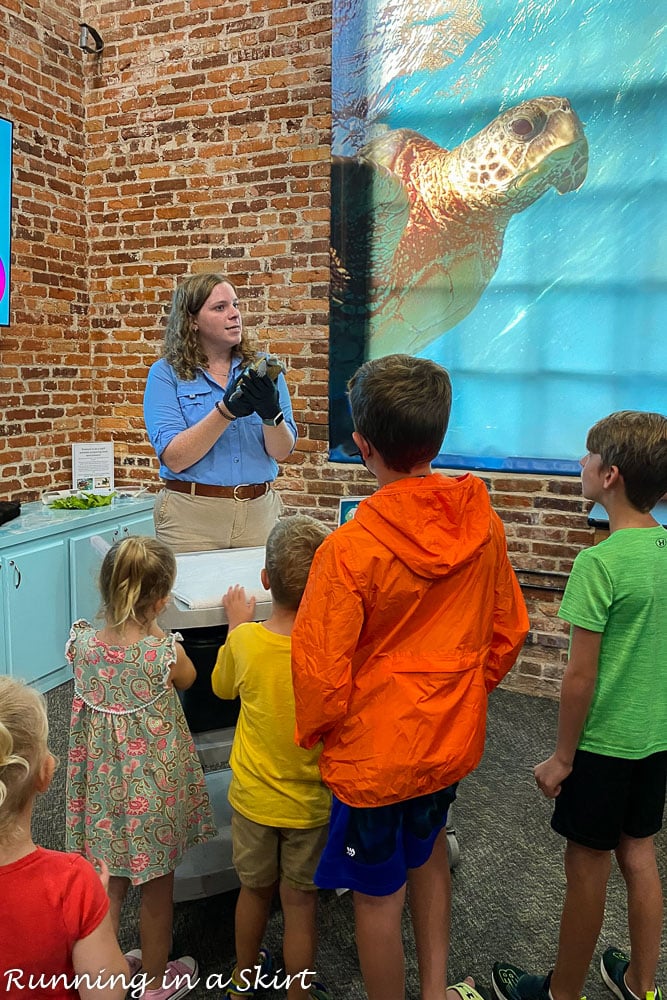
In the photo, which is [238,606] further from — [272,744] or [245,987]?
[245,987]

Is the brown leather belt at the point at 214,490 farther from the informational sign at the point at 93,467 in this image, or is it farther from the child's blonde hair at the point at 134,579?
the informational sign at the point at 93,467

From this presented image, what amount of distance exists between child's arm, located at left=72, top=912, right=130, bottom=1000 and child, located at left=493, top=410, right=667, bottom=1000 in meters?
0.85

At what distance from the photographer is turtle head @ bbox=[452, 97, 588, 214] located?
3143mm

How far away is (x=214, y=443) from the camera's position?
227cm

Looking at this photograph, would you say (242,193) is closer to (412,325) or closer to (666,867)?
(412,325)

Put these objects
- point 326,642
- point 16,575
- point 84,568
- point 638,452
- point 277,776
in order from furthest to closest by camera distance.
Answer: point 84,568, point 16,575, point 277,776, point 638,452, point 326,642

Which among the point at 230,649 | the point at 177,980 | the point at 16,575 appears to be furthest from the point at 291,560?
the point at 16,575

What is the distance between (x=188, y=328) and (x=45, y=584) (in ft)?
5.27

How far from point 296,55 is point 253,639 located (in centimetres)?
323

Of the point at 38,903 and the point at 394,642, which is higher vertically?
the point at 394,642

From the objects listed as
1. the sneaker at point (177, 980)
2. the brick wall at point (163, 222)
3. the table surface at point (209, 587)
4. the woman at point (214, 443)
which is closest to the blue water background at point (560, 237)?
the brick wall at point (163, 222)

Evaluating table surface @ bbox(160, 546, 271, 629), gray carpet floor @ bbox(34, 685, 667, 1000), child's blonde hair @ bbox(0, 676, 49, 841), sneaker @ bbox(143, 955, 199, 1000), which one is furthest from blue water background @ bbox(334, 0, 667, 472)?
child's blonde hair @ bbox(0, 676, 49, 841)

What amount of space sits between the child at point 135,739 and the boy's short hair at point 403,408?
0.58 meters

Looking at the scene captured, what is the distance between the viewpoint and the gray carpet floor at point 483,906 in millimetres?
1798
